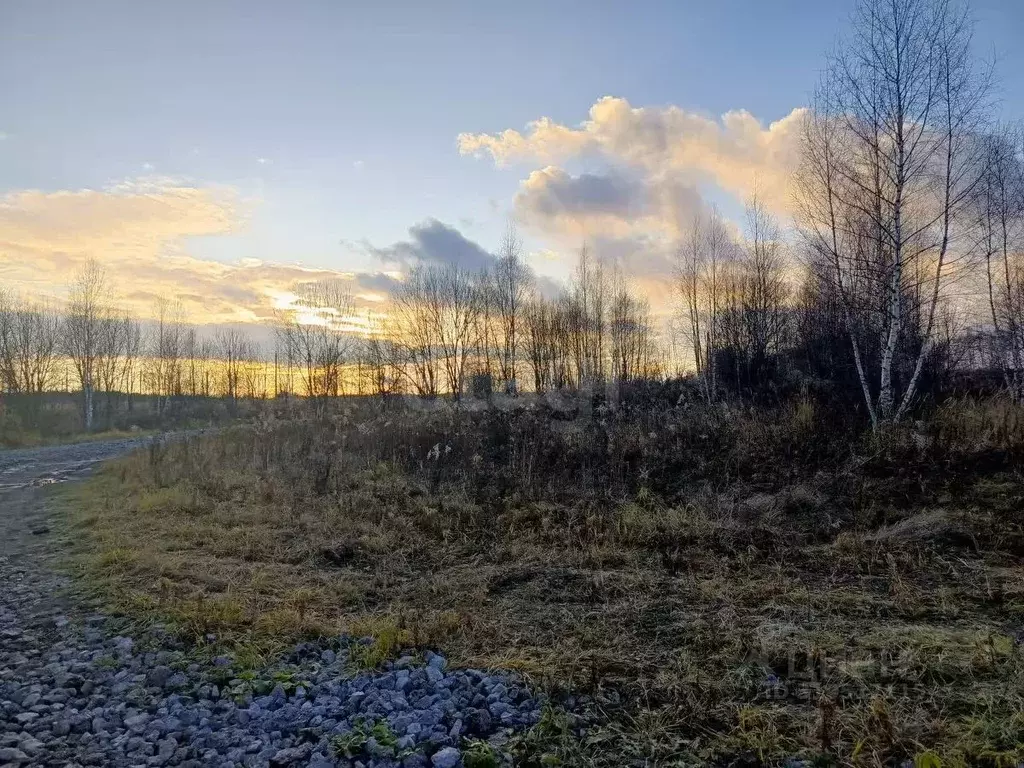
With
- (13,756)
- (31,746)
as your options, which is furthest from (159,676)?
(13,756)

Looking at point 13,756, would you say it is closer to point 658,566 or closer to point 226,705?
point 226,705

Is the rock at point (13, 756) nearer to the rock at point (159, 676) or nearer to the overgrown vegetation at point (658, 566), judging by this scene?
the rock at point (159, 676)

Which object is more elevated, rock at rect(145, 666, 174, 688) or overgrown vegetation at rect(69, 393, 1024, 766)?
overgrown vegetation at rect(69, 393, 1024, 766)

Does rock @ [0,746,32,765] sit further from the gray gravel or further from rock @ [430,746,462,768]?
rock @ [430,746,462,768]

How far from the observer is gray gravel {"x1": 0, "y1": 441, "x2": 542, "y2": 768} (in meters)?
3.78

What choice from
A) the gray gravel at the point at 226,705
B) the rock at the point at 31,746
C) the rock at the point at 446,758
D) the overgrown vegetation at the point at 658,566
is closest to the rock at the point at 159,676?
the gray gravel at the point at 226,705

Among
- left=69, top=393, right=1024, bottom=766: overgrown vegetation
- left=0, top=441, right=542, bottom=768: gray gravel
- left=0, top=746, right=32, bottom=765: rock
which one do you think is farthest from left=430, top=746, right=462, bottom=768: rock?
left=0, top=746, right=32, bottom=765: rock

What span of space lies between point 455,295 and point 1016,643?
32.5m

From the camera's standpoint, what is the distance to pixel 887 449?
10.2 m

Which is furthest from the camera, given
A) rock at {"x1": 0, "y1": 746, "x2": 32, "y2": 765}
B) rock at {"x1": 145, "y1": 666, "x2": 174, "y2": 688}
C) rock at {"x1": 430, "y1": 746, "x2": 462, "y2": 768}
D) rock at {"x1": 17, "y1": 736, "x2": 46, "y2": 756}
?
rock at {"x1": 145, "y1": 666, "x2": 174, "y2": 688}

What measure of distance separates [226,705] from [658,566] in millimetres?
4872

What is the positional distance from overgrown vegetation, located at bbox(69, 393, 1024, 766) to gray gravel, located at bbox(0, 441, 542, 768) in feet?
1.07

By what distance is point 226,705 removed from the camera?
14.4 feet

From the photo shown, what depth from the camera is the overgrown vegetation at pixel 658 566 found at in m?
3.83
